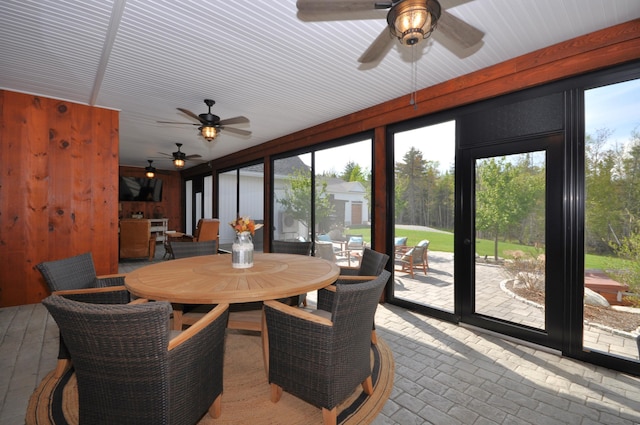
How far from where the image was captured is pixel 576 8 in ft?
6.89

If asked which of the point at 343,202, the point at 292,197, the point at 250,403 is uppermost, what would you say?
the point at 292,197

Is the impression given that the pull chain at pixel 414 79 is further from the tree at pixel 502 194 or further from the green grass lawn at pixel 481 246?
the green grass lawn at pixel 481 246

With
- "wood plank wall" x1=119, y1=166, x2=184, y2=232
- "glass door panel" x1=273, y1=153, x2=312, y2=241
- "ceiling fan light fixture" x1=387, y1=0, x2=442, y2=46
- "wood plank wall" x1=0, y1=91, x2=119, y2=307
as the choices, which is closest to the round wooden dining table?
"ceiling fan light fixture" x1=387, y1=0, x2=442, y2=46

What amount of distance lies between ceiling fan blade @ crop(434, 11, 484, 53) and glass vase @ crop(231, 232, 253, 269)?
6.59ft

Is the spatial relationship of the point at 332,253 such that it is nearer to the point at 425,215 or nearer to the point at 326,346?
the point at 425,215

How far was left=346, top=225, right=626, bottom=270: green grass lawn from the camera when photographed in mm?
2475

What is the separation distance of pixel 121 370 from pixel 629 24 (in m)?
3.93

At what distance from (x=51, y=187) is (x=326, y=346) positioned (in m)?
4.40

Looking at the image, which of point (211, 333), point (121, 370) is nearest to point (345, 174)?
point (211, 333)

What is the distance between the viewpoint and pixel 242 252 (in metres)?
2.49

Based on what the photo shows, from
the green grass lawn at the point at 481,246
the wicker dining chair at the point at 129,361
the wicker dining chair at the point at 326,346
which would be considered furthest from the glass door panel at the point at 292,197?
the wicker dining chair at the point at 129,361

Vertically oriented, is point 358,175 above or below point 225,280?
above

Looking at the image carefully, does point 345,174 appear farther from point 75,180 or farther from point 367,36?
point 75,180

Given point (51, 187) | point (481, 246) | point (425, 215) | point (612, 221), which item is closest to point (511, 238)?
point (481, 246)
